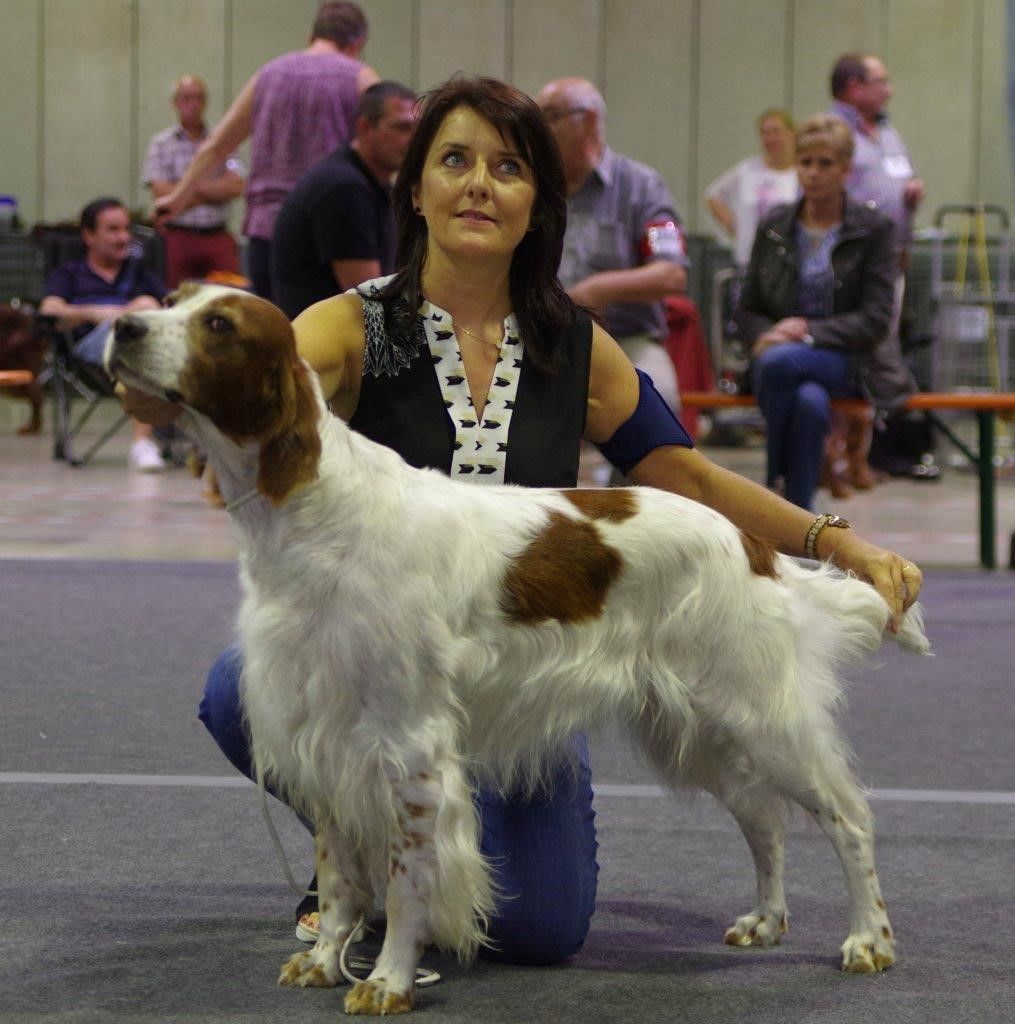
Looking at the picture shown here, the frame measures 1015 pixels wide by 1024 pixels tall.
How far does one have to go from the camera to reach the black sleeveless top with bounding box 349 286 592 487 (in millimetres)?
2457

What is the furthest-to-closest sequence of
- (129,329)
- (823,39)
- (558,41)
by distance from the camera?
(558,41), (823,39), (129,329)

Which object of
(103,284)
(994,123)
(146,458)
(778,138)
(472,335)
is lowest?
(146,458)

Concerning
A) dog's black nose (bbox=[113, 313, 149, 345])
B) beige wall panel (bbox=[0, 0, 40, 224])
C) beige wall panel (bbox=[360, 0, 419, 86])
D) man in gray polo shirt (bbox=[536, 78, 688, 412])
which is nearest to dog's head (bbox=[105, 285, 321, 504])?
dog's black nose (bbox=[113, 313, 149, 345])

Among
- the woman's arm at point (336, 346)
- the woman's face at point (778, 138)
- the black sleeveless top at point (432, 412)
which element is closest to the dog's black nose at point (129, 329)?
the woman's arm at point (336, 346)

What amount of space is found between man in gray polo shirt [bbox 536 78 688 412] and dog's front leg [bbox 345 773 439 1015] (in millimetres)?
3172

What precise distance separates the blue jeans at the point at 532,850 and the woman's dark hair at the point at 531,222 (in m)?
0.56

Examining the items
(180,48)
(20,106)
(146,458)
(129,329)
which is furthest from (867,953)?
(20,106)

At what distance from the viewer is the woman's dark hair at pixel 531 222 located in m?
2.45

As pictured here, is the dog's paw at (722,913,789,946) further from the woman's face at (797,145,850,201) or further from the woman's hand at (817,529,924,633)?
the woman's face at (797,145,850,201)

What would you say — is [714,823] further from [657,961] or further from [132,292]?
[132,292]

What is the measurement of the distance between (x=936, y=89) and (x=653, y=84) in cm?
197

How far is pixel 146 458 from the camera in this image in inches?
329

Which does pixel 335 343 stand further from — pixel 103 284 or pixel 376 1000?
pixel 103 284

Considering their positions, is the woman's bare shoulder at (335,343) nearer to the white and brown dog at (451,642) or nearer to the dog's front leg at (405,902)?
the white and brown dog at (451,642)
